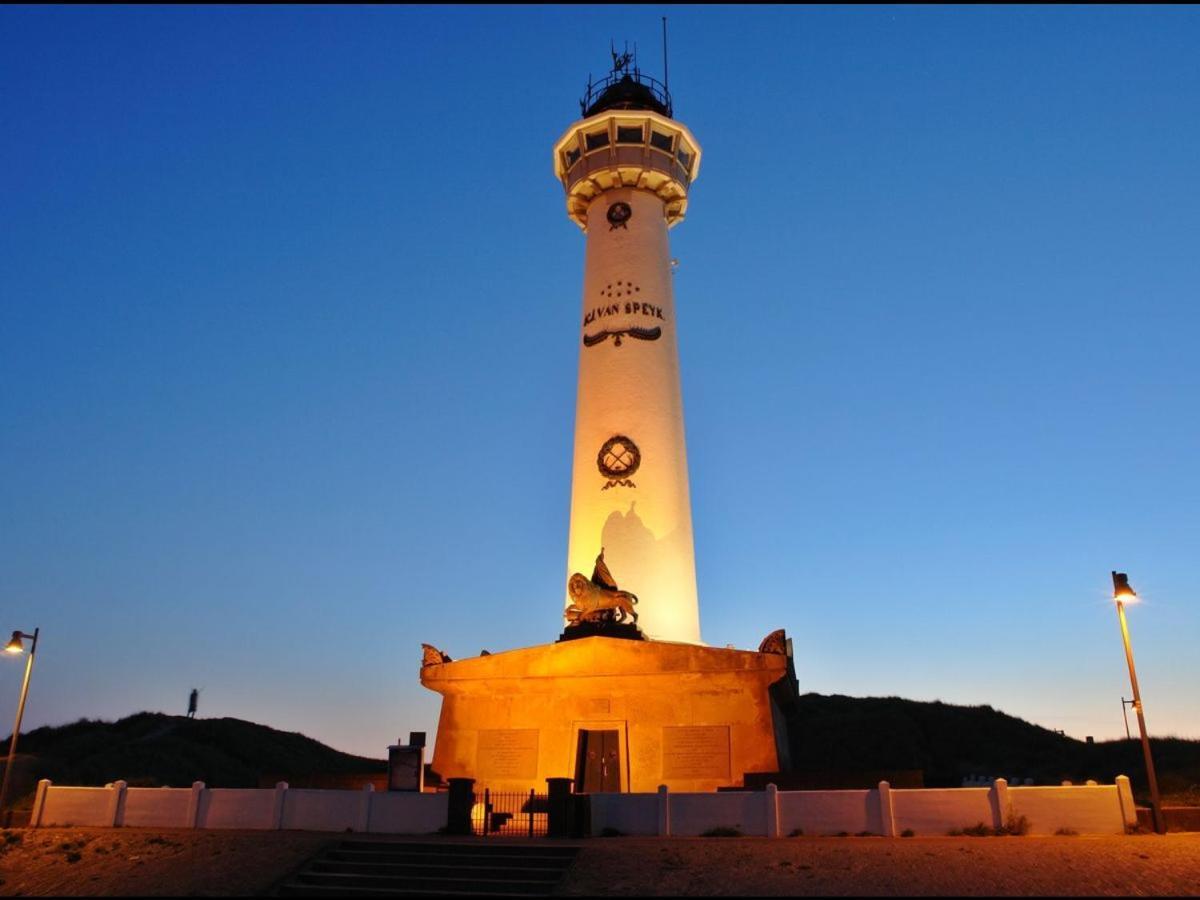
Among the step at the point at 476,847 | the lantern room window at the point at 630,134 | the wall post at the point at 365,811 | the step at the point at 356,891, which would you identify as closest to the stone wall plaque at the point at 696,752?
the step at the point at 476,847

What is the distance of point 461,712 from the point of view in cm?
2600

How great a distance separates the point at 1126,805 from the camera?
17.2 metres

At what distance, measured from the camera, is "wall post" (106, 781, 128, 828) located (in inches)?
801

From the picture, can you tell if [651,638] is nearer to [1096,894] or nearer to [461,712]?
[461,712]

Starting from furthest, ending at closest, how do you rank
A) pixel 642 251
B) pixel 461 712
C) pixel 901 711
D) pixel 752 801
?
pixel 901 711, pixel 642 251, pixel 461 712, pixel 752 801

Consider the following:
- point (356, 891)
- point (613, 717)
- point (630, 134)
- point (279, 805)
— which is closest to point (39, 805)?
point (279, 805)

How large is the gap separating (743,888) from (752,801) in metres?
3.97

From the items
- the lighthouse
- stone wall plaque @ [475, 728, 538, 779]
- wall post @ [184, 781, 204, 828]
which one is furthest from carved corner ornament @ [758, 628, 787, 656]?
wall post @ [184, 781, 204, 828]

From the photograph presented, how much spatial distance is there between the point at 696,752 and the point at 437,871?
368 inches

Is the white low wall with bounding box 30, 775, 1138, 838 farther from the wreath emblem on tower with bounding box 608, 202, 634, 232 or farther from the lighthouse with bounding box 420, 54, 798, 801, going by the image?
the wreath emblem on tower with bounding box 608, 202, 634, 232

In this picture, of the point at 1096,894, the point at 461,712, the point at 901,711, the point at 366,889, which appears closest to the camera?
the point at 1096,894

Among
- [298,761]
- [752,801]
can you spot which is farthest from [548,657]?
[298,761]

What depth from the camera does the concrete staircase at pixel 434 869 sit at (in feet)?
49.0

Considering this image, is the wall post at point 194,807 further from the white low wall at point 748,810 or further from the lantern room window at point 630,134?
the lantern room window at point 630,134
